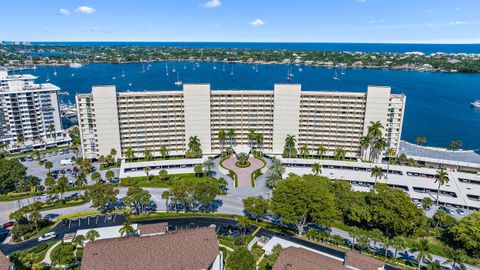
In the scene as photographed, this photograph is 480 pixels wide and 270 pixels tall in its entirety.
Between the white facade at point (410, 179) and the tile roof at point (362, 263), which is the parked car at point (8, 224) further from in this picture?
the tile roof at point (362, 263)

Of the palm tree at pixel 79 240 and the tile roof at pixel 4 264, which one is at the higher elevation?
the tile roof at pixel 4 264

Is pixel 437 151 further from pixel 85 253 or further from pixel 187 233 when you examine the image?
pixel 85 253

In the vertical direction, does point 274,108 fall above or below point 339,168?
above

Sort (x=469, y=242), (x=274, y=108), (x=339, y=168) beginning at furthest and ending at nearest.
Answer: (x=274, y=108) < (x=339, y=168) < (x=469, y=242)

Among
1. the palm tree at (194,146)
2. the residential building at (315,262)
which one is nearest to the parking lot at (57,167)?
the palm tree at (194,146)

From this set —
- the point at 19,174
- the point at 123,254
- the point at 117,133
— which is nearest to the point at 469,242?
the point at 123,254

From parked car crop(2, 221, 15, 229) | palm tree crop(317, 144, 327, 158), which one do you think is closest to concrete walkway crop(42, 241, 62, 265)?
parked car crop(2, 221, 15, 229)

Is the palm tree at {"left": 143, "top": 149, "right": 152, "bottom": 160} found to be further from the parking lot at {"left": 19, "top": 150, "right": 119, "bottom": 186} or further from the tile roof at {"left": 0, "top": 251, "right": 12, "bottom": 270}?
the tile roof at {"left": 0, "top": 251, "right": 12, "bottom": 270}

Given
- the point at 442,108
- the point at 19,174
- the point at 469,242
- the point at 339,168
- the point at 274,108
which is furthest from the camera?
the point at 442,108

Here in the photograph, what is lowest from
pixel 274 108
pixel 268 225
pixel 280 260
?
pixel 268 225
